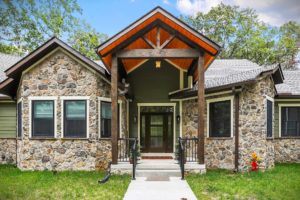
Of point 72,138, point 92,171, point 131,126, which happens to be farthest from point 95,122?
point 131,126

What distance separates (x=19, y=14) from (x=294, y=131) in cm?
2387

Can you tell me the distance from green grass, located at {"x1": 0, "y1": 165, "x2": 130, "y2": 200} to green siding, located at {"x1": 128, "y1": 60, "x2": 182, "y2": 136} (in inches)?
176

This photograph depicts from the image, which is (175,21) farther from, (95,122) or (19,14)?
(19,14)

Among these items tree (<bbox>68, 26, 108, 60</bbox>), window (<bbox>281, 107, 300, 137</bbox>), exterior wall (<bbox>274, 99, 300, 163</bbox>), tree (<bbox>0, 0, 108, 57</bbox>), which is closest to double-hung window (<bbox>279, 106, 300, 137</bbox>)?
window (<bbox>281, 107, 300, 137</bbox>)

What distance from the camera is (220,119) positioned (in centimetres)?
1178

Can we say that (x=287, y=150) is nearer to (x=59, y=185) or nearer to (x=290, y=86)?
(x=290, y=86)

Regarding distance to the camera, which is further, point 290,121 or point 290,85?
point 290,85

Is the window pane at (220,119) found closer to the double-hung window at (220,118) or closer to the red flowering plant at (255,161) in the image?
the double-hung window at (220,118)

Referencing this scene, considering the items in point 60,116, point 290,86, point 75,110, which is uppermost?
point 290,86

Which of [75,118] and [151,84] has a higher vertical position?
[151,84]

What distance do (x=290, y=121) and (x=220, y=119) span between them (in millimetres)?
4480

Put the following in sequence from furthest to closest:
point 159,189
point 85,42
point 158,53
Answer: point 85,42, point 158,53, point 159,189

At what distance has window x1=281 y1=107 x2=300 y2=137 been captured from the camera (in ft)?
46.6

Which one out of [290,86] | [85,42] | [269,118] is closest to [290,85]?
[290,86]
